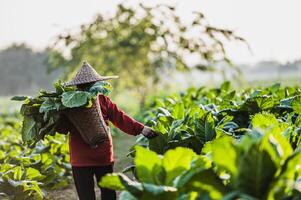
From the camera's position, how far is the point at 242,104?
20.4ft

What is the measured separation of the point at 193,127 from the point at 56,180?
331 centimetres

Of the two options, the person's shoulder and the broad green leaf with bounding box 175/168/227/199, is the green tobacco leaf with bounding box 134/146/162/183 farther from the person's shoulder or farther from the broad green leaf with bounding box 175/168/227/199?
the person's shoulder

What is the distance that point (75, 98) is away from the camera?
4762 millimetres

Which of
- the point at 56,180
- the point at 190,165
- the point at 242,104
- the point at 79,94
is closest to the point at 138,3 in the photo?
the point at 56,180

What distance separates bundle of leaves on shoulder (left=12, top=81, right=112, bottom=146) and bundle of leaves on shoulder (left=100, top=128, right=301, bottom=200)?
5.64ft

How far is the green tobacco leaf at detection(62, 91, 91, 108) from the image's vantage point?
15.4 ft

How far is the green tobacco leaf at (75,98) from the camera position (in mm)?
4699

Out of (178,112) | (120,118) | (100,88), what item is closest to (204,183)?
(100,88)

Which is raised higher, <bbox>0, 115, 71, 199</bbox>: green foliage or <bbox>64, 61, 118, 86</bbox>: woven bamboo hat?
<bbox>64, 61, 118, 86</bbox>: woven bamboo hat

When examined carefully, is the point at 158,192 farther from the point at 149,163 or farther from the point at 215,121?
the point at 215,121

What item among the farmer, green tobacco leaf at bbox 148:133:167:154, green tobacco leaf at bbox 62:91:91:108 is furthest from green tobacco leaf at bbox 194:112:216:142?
green tobacco leaf at bbox 62:91:91:108

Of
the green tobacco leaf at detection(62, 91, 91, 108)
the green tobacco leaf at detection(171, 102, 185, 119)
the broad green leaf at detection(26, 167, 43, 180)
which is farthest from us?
the broad green leaf at detection(26, 167, 43, 180)

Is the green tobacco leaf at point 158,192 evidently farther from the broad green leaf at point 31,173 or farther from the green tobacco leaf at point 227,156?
the broad green leaf at point 31,173

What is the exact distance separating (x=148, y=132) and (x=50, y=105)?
1030 millimetres
